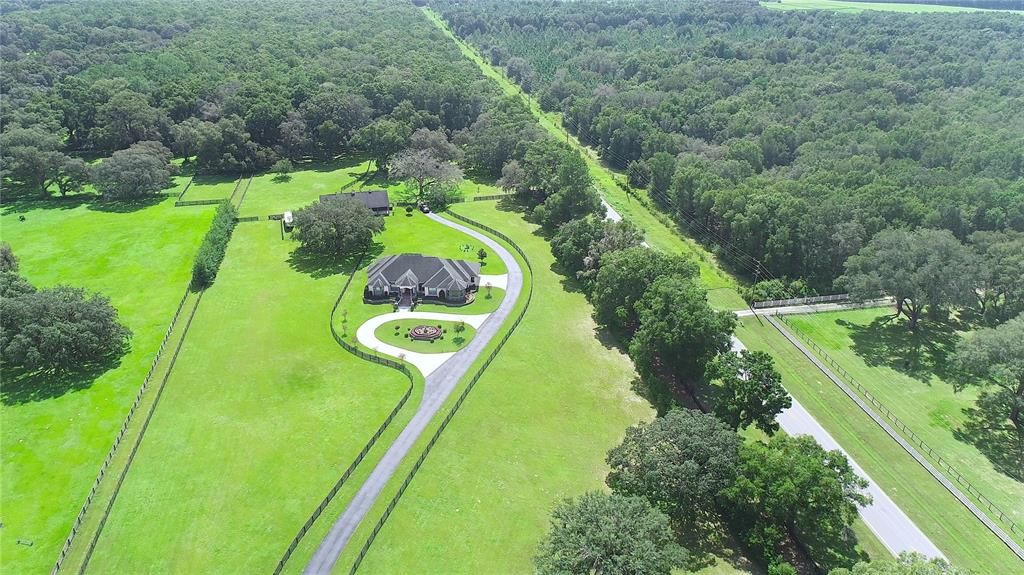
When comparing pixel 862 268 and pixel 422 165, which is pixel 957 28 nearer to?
pixel 862 268

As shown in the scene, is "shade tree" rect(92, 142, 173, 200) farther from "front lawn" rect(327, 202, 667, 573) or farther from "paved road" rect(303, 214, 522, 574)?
"front lawn" rect(327, 202, 667, 573)

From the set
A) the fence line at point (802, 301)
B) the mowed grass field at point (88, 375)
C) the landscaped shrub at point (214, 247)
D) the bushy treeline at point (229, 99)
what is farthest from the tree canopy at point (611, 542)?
the bushy treeline at point (229, 99)

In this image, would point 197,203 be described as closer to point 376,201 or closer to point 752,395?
point 376,201

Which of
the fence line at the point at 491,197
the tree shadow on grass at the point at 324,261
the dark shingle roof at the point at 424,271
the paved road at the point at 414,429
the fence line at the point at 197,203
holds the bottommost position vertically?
the fence line at the point at 197,203

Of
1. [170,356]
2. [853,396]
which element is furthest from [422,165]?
[853,396]

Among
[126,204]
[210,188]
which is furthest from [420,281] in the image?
[126,204]

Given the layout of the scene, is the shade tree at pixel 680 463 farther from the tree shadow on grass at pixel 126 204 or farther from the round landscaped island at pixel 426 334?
the tree shadow on grass at pixel 126 204
